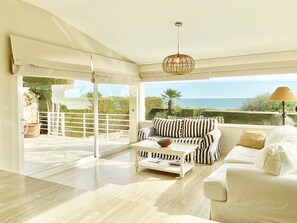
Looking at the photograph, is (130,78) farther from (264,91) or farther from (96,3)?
(264,91)

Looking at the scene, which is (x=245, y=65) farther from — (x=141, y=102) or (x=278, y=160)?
(x=278, y=160)

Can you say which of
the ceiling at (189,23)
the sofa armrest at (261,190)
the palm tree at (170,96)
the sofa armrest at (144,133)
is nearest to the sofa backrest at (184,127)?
the sofa armrest at (144,133)

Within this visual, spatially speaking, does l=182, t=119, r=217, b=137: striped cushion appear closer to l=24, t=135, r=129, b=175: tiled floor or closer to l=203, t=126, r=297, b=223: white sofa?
l=24, t=135, r=129, b=175: tiled floor

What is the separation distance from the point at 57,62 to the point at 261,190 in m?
3.53

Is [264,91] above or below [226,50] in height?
below

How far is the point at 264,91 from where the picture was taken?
5.45 meters

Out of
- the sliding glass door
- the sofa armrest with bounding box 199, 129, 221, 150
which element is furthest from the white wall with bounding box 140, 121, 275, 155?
the sliding glass door

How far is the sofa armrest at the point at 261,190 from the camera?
2018mm

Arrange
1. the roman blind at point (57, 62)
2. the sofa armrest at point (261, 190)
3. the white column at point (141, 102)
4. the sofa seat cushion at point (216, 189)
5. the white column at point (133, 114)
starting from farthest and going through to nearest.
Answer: the white column at point (141, 102), the white column at point (133, 114), the roman blind at point (57, 62), the sofa seat cushion at point (216, 189), the sofa armrest at point (261, 190)

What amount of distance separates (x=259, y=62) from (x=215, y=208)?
360 centimetres

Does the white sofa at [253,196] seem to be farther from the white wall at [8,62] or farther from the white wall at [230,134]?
the white wall at [230,134]

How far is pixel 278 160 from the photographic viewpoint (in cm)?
211

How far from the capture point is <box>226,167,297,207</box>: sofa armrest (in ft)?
6.62

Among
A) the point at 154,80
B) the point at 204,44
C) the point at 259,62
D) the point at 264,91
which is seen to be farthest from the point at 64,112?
the point at 264,91
